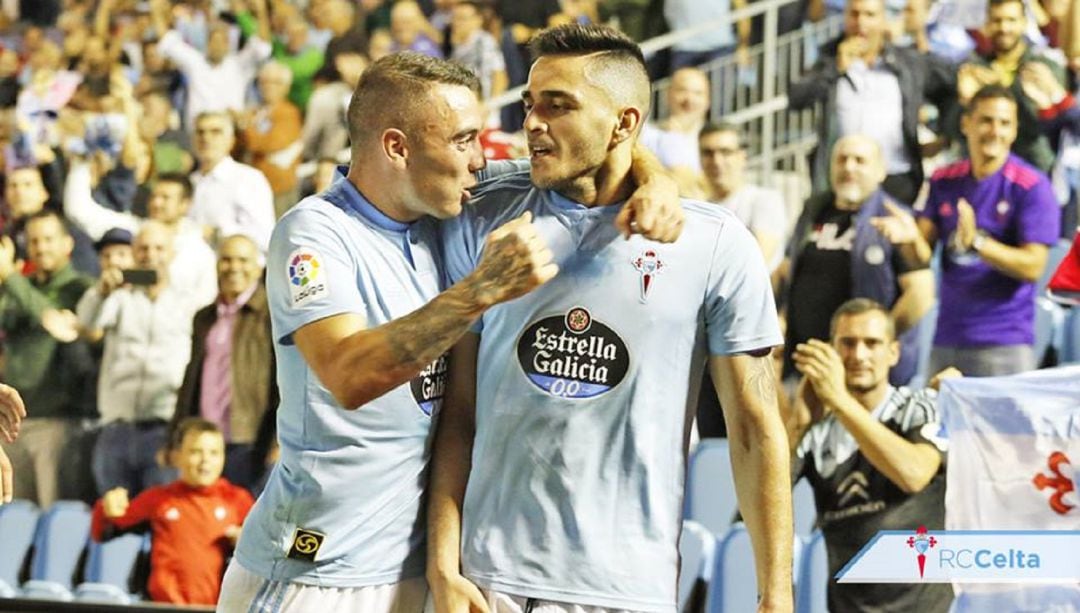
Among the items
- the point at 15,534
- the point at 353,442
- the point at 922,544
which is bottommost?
the point at 15,534

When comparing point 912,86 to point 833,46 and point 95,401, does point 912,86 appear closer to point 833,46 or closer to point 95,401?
point 833,46

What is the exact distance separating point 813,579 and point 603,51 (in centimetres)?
315

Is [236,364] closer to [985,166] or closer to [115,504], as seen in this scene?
[115,504]

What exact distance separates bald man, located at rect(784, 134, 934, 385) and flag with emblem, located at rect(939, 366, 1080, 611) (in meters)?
2.12

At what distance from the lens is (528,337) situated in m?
3.69

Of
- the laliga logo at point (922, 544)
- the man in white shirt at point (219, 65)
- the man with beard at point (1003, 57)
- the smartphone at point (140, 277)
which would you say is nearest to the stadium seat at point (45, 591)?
the smartphone at point (140, 277)

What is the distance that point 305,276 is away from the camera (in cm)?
365

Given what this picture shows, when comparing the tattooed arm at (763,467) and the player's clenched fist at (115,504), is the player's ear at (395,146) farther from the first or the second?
the player's clenched fist at (115,504)

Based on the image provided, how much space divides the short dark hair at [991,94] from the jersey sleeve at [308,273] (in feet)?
14.7

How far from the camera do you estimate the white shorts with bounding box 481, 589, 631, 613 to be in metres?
3.67

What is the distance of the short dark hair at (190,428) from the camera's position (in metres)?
7.79

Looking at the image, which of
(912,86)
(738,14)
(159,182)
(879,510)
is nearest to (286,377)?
(879,510)

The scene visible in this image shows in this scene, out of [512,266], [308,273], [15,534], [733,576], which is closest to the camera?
[512,266]

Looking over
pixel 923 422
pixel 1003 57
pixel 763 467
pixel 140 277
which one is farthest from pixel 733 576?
pixel 140 277
